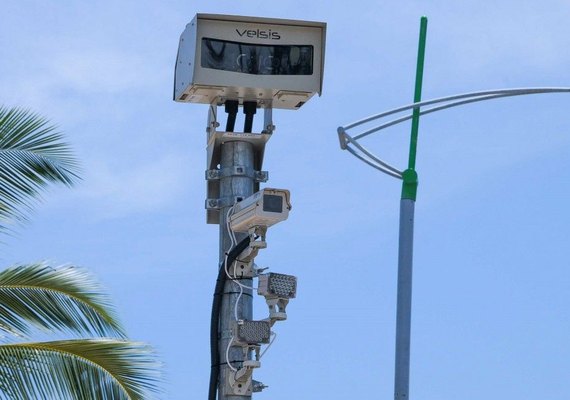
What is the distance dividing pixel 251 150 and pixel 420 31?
409 centimetres

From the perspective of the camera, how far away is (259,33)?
65.2 feet

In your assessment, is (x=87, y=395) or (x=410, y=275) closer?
(x=410, y=275)

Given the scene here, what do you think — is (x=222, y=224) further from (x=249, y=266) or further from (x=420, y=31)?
(x=420, y=31)

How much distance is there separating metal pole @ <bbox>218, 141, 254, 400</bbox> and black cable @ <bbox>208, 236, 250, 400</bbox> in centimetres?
5

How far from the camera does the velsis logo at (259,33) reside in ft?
65.1

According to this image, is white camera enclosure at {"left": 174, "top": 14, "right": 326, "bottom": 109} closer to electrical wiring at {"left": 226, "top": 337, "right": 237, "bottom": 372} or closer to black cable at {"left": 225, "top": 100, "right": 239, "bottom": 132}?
black cable at {"left": 225, "top": 100, "right": 239, "bottom": 132}

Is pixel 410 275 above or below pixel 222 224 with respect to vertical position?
below

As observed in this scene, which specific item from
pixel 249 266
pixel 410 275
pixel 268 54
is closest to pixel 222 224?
pixel 249 266

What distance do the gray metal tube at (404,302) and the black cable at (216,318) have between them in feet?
10.6

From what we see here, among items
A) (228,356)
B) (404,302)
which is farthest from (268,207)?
(404,302)

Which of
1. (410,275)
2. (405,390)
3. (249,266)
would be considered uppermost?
(249,266)

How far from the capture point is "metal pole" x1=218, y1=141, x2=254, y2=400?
19.5m

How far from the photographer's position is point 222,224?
19.9m

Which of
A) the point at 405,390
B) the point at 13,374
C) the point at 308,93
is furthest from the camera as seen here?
the point at 308,93
